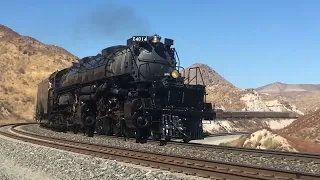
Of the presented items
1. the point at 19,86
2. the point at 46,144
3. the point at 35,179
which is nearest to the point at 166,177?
the point at 35,179

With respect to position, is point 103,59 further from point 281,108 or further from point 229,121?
point 281,108

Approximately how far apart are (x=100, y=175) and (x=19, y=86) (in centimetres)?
7764

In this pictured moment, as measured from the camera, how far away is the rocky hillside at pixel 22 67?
7512 centimetres

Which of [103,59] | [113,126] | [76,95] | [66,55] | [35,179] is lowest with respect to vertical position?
[35,179]

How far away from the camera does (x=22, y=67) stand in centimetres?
8969

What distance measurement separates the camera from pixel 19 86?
275ft

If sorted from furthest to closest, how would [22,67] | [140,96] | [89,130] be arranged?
[22,67] < [89,130] < [140,96]

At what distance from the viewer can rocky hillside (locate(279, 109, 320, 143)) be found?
85.8 ft

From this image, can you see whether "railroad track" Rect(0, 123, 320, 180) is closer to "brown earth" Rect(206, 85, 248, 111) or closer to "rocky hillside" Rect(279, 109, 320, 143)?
"rocky hillside" Rect(279, 109, 320, 143)

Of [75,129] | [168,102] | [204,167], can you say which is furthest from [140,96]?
[75,129]

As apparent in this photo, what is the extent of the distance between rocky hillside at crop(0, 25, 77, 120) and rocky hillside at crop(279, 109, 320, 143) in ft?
164

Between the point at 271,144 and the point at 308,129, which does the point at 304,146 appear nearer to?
the point at 271,144

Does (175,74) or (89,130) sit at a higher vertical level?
(175,74)

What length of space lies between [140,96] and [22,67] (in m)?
75.8
